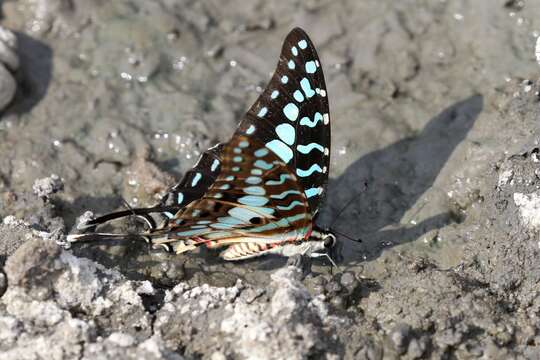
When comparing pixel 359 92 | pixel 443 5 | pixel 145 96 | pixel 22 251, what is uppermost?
pixel 443 5

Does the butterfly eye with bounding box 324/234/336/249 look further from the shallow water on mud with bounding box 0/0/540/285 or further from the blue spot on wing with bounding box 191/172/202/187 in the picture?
the blue spot on wing with bounding box 191/172/202/187

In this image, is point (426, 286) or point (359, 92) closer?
point (426, 286)

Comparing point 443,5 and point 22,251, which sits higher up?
point 443,5

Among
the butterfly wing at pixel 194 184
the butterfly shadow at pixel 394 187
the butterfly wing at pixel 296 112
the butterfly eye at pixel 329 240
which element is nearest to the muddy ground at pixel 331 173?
the butterfly shadow at pixel 394 187

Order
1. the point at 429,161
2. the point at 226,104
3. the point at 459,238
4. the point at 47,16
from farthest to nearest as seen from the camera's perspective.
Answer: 1. the point at 47,16
2. the point at 226,104
3. the point at 429,161
4. the point at 459,238

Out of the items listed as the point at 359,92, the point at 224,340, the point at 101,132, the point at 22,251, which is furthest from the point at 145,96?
the point at 224,340

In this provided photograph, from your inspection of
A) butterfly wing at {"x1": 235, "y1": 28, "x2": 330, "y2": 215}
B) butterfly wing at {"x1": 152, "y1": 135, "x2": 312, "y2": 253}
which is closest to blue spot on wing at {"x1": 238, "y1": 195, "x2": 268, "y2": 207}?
butterfly wing at {"x1": 152, "y1": 135, "x2": 312, "y2": 253}

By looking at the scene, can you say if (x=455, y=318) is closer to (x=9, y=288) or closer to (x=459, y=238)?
(x=459, y=238)

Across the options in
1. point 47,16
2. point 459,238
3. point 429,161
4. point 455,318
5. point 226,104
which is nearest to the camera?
point 455,318
